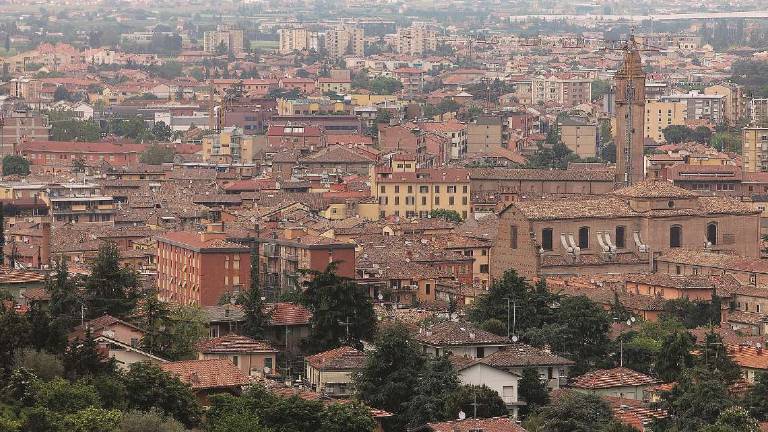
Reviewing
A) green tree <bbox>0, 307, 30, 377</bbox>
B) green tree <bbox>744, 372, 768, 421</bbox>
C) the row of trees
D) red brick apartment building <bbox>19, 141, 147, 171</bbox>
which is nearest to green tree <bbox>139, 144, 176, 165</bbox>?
red brick apartment building <bbox>19, 141, 147, 171</bbox>

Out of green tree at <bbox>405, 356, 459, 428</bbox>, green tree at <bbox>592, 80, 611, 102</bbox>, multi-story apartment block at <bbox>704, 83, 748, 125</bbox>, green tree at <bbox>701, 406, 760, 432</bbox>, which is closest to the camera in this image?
green tree at <bbox>701, 406, 760, 432</bbox>

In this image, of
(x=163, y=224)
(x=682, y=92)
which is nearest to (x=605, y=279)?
(x=163, y=224)

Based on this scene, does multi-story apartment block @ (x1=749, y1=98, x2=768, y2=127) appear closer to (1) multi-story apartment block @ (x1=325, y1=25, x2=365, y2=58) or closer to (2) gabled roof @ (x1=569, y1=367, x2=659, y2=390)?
(1) multi-story apartment block @ (x1=325, y1=25, x2=365, y2=58)

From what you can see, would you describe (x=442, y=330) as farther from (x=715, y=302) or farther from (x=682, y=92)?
(x=682, y=92)

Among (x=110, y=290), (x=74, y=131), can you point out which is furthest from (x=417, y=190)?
(x=74, y=131)

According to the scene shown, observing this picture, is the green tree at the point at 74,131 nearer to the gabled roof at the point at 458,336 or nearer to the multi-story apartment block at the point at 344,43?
the gabled roof at the point at 458,336
